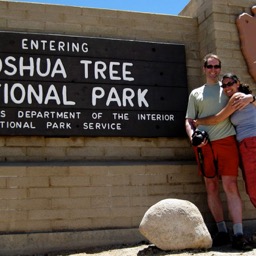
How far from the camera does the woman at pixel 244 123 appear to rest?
15.7 feet

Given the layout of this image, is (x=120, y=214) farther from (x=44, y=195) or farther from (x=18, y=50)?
(x=18, y=50)

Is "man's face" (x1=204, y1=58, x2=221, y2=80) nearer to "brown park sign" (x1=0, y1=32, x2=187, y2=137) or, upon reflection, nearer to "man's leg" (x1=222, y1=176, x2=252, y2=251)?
"brown park sign" (x1=0, y1=32, x2=187, y2=137)

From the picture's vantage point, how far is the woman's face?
5.03 meters

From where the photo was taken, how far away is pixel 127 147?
5.65m

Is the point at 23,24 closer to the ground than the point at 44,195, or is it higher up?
higher up

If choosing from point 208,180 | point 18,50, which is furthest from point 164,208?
point 18,50

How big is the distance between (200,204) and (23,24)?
320 centimetres

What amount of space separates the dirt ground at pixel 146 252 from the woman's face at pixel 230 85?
5.63 ft

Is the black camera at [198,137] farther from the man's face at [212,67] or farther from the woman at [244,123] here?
the man's face at [212,67]

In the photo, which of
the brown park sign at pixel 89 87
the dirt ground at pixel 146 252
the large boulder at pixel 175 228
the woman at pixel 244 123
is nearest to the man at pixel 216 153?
the woman at pixel 244 123

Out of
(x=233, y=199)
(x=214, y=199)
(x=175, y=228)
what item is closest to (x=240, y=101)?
(x=233, y=199)

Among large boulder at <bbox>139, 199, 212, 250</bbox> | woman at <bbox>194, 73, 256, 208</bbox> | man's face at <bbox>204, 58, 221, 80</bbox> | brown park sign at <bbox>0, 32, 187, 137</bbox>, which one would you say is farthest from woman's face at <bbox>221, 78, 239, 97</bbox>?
large boulder at <bbox>139, 199, 212, 250</bbox>

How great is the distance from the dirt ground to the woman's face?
5.63ft

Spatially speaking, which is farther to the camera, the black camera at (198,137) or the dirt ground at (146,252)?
the black camera at (198,137)
